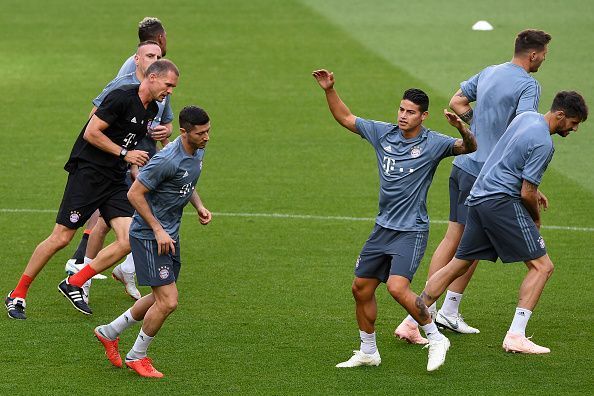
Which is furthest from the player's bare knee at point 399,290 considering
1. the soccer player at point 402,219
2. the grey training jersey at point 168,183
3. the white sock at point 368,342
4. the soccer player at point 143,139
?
the soccer player at point 143,139

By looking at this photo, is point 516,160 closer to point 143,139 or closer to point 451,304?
point 451,304

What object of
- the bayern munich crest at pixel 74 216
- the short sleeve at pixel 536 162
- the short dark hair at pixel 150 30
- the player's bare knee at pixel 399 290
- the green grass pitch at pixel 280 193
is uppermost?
the short dark hair at pixel 150 30

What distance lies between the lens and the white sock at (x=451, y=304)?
34.1 ft

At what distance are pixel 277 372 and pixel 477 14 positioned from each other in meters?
20.1

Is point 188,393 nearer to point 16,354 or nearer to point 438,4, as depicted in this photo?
point 16,354

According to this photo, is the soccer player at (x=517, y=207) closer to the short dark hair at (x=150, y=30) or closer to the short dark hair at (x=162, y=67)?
the short dark hair at (x=162, y=67)

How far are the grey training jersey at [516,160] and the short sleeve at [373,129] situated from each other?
95 cm

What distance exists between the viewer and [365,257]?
370 inches

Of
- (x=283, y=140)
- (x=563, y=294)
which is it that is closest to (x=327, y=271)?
(x=563, y=294)

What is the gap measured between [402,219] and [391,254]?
0.92ft

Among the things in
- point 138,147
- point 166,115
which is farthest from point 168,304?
point 166,115

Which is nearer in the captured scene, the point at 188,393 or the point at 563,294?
the point at 188,393

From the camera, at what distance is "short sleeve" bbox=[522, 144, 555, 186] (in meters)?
9.43

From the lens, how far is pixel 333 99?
31.3ft
